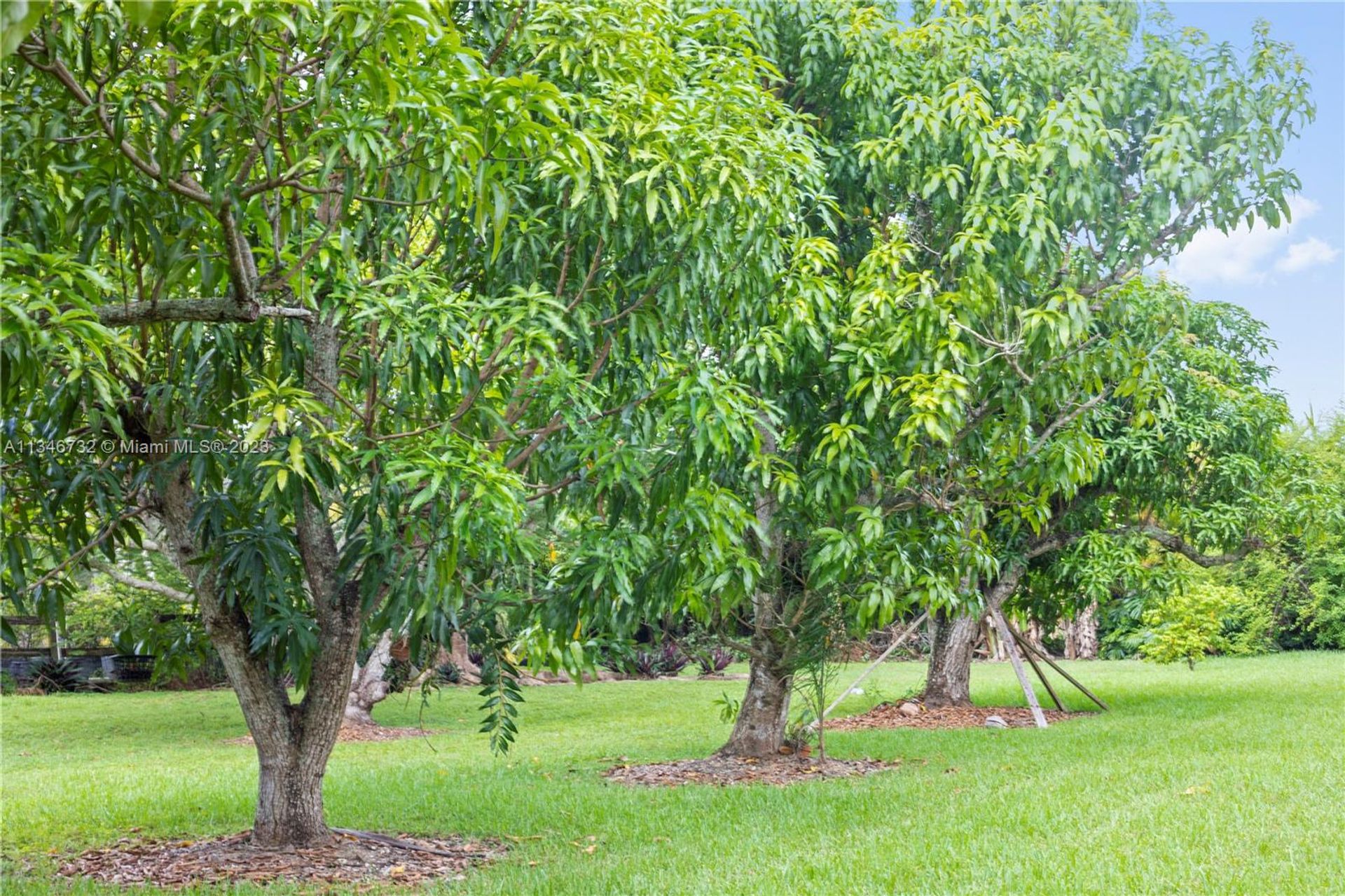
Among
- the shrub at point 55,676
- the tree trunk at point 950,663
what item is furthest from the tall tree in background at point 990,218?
the shrub at point 55,676

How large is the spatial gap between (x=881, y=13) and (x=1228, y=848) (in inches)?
245

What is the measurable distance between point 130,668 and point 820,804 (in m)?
15.5

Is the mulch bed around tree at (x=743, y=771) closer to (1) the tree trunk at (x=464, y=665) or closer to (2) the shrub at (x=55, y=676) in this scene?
(1) the tree trunk at (x=464, y=665)

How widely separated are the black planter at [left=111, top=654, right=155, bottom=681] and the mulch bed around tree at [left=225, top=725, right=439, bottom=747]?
7.06 metres

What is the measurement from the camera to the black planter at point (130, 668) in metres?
19.0

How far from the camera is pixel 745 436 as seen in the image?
5285 mm

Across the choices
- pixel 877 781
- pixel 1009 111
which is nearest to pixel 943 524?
pixel 877 781

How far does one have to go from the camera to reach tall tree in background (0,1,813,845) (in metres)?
3.79

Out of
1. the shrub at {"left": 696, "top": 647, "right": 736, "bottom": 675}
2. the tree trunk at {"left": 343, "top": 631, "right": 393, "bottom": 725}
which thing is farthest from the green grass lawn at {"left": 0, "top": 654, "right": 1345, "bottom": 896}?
the shrub at {"left": 696, "top": 647, "right": 736, "bottom": 675}

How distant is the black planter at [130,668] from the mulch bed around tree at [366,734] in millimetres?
7055

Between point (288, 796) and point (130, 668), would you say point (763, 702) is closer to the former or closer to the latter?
point (288, 796)

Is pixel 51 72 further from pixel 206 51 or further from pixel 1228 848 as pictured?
pixel 1228 848

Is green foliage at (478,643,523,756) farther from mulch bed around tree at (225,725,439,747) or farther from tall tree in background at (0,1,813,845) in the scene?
mulch bed around tree at (225,725,439,747)

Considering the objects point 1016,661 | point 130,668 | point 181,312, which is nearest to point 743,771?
point 1016,661
